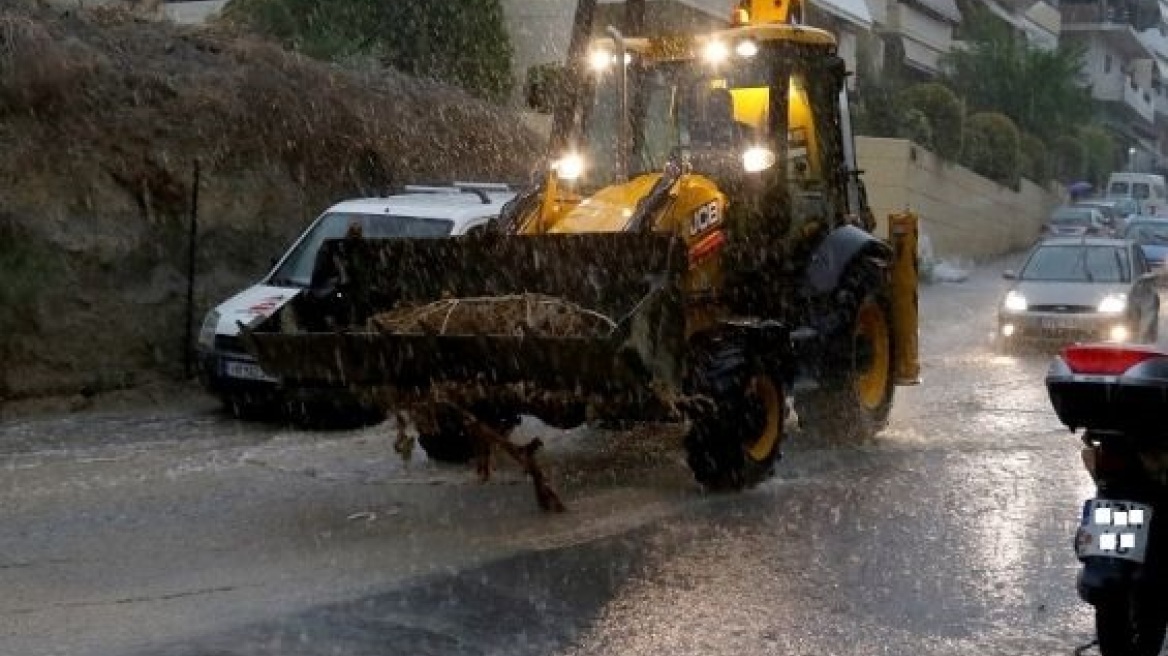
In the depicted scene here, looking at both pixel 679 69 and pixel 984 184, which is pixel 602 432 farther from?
pixel 984 184

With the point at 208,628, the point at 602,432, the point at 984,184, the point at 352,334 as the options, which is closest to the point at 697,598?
the point at 208,628

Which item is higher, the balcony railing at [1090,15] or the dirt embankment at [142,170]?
the balcony railing at [1090,15]

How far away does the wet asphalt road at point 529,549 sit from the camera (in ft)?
21.5

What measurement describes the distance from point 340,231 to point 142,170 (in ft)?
7.34

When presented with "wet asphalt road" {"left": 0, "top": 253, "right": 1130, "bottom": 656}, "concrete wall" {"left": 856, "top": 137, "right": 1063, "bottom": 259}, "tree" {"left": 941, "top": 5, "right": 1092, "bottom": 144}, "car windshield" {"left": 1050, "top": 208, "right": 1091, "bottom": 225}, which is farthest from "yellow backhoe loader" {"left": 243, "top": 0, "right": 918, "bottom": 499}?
"tree" {"left": 941, "top": 5, "right": 1092, "bottom": 144}

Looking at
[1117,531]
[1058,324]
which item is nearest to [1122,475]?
[1117,531]

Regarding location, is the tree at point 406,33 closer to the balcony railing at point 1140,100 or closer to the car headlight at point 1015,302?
the car headlight at point 1015,302

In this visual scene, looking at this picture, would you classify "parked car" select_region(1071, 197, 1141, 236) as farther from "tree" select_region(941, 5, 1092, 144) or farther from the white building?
the white building

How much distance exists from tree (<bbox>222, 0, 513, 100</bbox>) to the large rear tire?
16.0m

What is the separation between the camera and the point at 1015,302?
1975cm

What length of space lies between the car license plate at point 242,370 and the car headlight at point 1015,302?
1040cm

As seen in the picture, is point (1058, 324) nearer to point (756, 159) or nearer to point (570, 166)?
point (756, 159)

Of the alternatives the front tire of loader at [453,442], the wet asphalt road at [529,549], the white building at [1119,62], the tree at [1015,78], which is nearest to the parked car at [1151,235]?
the tree at [1015,78]

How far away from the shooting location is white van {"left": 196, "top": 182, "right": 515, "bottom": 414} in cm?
1276
